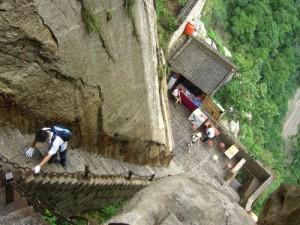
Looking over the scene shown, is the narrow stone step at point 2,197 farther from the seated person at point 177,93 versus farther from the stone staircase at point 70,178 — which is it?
the seated person at point 177,93

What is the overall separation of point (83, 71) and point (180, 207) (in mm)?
4152

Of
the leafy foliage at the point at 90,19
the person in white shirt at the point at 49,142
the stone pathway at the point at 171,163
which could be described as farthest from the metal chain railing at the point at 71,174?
the leafy foliage at the point at 90,19

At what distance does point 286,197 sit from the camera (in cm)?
789

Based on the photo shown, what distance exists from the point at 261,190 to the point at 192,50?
7.38 metres

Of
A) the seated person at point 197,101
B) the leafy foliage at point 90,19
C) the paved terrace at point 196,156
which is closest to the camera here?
the leafy foliage at point 90,19

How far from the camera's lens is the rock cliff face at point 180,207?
7198 millimetres

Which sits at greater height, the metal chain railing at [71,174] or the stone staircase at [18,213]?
the stone staircase at [18,213]

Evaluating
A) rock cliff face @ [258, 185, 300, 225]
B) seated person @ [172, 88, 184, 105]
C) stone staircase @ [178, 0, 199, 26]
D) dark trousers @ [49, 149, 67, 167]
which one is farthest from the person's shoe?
stone staircase @ [178, 0, 199, 26]

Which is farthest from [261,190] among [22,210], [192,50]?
[22,210]

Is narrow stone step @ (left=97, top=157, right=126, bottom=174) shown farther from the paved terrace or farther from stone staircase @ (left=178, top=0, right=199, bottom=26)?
stone staircase @ (left=178, top=0, right=199, bottom=26)

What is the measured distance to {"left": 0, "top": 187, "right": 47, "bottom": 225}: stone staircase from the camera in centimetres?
749

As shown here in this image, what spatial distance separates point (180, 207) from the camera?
7.72 meters

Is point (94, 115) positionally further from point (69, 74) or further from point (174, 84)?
point (174, 84)

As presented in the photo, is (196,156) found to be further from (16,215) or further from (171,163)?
(16,215)
